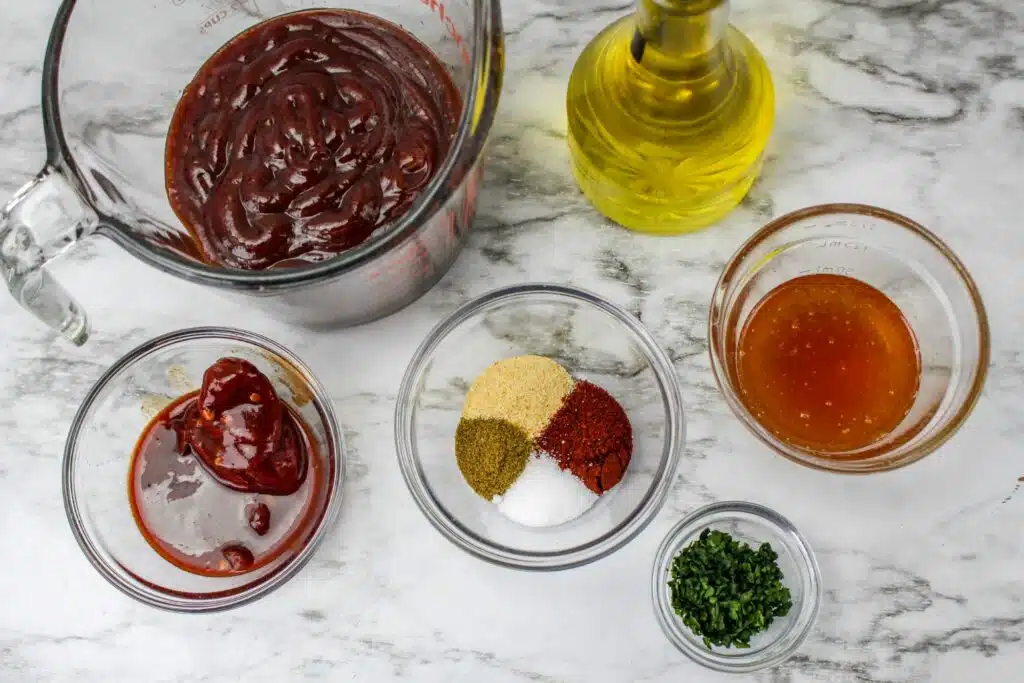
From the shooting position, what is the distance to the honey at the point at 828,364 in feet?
4.44

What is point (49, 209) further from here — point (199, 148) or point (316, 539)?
point (316, 539)

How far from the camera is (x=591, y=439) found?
1.37 metres

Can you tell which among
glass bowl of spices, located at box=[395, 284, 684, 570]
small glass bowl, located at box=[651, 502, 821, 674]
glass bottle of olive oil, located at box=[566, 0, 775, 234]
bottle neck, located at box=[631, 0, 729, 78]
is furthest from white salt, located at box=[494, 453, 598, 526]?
bottle neck, located at box=[631, 0, 729, 78]

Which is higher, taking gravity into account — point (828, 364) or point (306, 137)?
point (306, 137)

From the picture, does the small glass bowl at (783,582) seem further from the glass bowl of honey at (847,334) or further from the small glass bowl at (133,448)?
the small glass bowl at (133,448)

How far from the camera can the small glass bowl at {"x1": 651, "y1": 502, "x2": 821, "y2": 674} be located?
1.34 m

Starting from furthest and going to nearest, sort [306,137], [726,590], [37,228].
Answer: [726,590] < [306,137] < [37,228]

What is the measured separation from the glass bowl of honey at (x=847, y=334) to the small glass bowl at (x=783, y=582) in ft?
0.47

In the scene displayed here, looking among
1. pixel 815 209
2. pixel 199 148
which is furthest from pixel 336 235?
pixel 815 209

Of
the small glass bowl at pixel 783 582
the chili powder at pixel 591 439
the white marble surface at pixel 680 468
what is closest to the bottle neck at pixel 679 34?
the white marble surface at pixel 680 468

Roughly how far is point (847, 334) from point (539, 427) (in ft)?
1.52

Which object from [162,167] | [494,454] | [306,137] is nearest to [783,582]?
[494,454]

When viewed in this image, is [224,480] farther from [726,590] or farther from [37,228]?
[726,590]

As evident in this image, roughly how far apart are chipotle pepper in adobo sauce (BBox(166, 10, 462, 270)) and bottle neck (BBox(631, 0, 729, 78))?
26 centimetres
